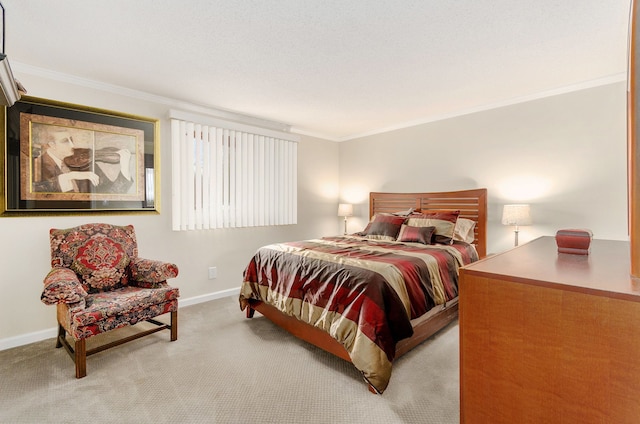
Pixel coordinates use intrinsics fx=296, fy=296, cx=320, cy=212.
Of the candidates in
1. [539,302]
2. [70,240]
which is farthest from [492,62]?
[70,240]

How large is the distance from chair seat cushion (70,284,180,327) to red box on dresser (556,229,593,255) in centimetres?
265

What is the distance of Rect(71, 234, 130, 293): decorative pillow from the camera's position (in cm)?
247

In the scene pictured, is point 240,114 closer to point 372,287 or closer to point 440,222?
point 440,222

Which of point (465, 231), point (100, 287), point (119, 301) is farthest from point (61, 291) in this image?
point (465, 231)

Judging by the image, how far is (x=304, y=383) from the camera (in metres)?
1.96

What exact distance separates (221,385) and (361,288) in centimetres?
111

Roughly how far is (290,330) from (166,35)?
2491 mm

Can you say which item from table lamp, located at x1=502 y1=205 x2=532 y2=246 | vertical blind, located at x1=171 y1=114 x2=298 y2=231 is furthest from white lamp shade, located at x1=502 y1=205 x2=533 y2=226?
vertical blind, located at x1=171 y1=114 x2=298 y2=231

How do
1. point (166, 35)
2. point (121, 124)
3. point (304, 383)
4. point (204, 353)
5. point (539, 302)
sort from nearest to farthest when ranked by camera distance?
point (539, 302) → point (304, 383) → point (166, 35) → point (204, 353) → point (121, 124)

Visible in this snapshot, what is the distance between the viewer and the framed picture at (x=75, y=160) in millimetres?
2541

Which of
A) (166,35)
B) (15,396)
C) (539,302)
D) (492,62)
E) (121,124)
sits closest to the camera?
(539,302)

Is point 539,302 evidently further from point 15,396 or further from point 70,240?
point 70,240

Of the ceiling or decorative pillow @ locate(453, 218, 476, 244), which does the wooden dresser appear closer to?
the ceiling

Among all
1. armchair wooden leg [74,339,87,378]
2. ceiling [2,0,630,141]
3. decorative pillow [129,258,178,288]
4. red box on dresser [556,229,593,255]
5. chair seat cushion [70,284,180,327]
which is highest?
ceiling [2,0,630,141]
